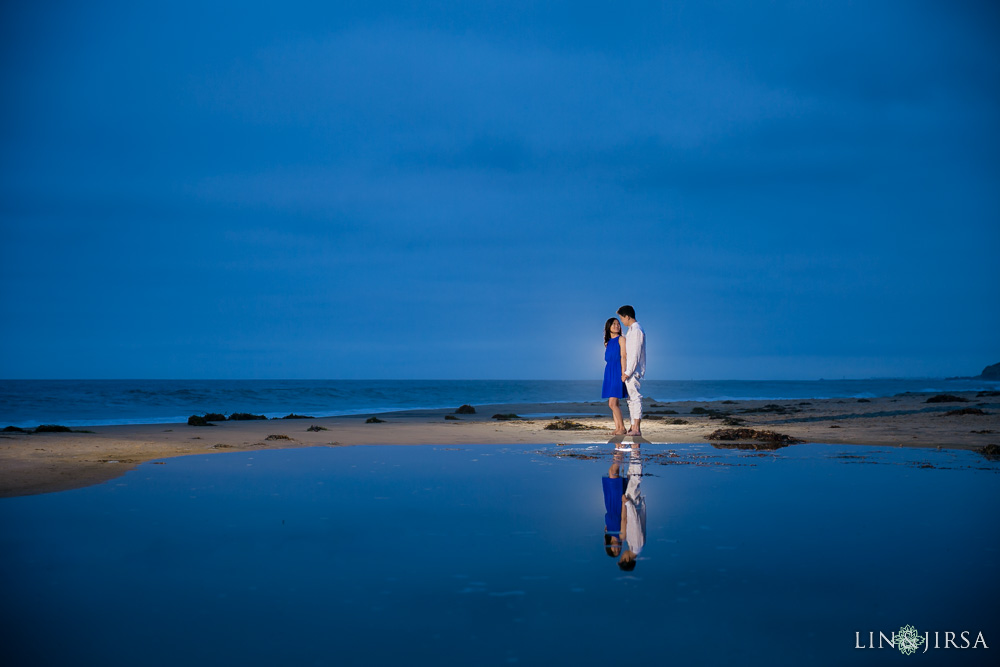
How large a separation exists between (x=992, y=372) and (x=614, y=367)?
17280 cm

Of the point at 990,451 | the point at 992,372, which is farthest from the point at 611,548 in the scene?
the point at 992,372

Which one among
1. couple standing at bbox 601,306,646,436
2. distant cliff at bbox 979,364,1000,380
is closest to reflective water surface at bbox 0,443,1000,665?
couple standing at bbox 601,306,646,436

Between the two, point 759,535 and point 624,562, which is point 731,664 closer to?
point 624,562

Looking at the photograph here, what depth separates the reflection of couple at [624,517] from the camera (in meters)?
4.49

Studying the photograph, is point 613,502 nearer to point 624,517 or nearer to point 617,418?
point 624,517

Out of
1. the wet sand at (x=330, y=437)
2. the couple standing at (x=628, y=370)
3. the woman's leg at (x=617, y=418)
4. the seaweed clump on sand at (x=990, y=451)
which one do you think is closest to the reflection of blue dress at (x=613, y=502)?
the wet sand at (x=330, y=437)

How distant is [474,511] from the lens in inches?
233

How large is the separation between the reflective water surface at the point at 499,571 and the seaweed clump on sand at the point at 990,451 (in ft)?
9.96

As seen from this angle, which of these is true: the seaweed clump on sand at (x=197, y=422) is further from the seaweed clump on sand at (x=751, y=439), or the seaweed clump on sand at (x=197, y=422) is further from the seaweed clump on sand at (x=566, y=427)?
the seaweed clump on sand at (x=751, y=439)

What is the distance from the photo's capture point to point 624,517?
218 inches

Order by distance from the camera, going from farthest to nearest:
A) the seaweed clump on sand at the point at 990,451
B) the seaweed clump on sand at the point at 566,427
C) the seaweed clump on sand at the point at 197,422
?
the seaweed clump on sand at the point at 197,422
the seaweed clump on sand at the point at 566,427
the seaweed clump on sand at the point at 990,451

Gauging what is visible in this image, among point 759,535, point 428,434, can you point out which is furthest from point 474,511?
point 428,434

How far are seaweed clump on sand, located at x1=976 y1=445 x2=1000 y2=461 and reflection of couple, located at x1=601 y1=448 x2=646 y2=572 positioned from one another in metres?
5.70

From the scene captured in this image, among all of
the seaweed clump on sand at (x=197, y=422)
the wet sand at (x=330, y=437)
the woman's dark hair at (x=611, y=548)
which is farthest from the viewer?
the seaweed clump on sand at (x=197, y=422)
